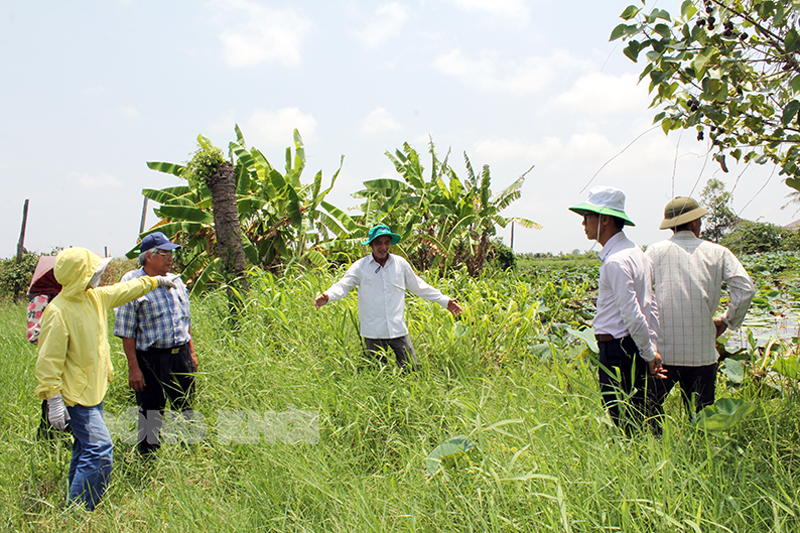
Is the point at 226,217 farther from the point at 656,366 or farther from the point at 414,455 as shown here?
the point at 656,366

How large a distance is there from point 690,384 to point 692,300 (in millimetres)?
510

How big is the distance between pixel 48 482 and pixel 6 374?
2382mm

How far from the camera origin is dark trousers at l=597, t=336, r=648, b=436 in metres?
2.79

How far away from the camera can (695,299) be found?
283cm

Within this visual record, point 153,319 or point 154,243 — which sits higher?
point 154,243

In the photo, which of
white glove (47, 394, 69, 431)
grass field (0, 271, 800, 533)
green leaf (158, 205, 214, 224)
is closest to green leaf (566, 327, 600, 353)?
grass field (0, 271, 800, 533)

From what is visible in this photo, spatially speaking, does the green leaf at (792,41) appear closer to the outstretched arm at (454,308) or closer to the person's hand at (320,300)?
the outstretched arm at (454,308)

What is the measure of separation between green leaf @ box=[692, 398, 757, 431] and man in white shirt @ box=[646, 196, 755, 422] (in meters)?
0.24

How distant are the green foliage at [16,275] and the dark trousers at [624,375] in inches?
596

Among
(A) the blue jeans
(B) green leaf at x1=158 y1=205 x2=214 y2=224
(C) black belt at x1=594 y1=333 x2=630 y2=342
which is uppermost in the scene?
(B) green leaf at x1=158 y1=205 x2=214 y2=224

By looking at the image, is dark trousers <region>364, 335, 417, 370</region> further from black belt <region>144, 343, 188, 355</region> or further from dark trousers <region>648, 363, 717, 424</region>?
dark trousers <region>648, 363, 717, 424</region>

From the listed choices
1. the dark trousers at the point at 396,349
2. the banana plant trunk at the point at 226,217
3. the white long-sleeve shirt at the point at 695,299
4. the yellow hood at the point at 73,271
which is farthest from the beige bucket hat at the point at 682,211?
the banana plant trunk at the point at 226,217

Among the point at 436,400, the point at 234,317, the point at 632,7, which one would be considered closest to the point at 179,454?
the point at 436,400

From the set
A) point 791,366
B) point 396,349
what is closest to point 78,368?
point 396,349
